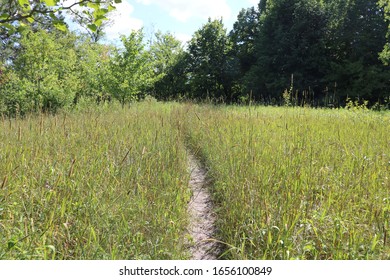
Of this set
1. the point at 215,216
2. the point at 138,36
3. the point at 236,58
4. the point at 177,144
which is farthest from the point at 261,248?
the point at 236,58

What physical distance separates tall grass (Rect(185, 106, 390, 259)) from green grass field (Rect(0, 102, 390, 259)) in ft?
0.04

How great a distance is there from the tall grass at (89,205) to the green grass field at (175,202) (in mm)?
12

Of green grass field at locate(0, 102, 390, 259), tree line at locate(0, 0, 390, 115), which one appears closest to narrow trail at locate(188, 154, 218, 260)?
green grass field at locate(0, 102, 390, 259)

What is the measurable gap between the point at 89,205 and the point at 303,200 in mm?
2074

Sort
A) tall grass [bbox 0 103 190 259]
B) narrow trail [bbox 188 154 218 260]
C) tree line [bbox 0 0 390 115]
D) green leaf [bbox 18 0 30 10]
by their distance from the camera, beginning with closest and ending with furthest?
1. green leaf [bbox 18 0 30 10]
2. tall grass [bbox 0 103 190 259]
3. narrow trail [bbox 188 154 218 260]
4. tree line [bbox 0 0 390 115]

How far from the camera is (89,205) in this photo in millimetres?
2678

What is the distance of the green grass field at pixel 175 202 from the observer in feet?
7.60

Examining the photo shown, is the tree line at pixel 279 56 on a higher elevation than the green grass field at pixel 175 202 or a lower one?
higher

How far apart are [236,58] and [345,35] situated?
30.7ft

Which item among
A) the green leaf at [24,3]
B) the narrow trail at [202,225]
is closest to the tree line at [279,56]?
the narrow trail at [202,225]

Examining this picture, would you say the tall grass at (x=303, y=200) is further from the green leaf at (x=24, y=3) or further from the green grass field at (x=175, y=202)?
the green leaf at (x=24, y=3)

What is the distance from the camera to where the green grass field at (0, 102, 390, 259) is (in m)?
2.32

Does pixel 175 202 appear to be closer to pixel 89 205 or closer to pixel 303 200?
pixel 89 205

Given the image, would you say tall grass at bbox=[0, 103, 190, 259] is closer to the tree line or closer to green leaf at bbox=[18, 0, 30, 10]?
green leaf at bbox=[18, 0, 30, 10]
